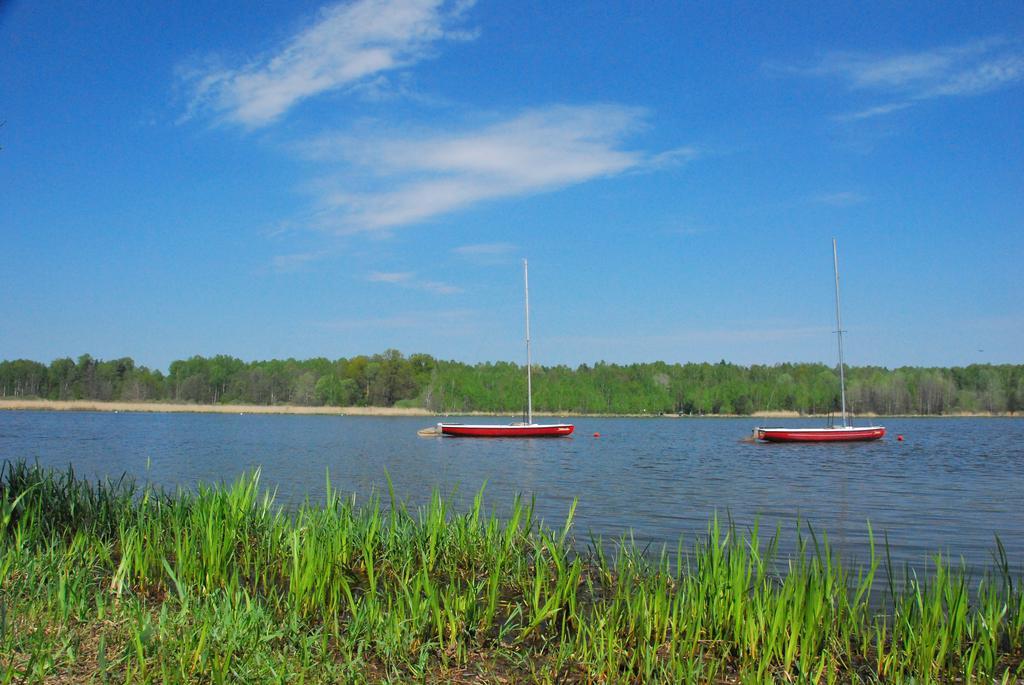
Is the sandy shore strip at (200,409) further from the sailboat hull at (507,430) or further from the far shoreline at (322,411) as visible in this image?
the sailboat hull at (507,430)

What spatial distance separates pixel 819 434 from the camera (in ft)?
165

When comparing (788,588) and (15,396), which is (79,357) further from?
(788,588)

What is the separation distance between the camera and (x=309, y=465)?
32.2 metres

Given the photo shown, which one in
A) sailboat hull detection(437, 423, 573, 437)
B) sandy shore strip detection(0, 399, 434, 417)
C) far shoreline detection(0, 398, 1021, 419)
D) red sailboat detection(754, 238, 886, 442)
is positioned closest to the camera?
red sailboat detection(754, 238, 886, 442)

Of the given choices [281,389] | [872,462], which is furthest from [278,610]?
[281,389]

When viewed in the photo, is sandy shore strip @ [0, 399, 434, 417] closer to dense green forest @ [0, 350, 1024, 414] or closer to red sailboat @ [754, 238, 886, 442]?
dense green forest @ [0, 350, 1024, 414]

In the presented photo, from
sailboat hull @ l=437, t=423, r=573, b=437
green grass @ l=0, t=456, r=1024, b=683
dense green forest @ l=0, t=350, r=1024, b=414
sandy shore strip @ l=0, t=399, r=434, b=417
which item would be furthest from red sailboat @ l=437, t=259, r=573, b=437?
dense green forest @ l=0, t=350, r=1024, b=414

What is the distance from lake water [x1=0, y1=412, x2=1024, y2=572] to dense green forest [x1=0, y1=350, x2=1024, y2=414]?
85.4 meters

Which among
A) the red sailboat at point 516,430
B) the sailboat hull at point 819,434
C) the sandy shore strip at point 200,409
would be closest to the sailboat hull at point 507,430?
the red sailboat at point 516,430

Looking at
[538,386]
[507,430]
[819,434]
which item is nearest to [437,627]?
[819,434]

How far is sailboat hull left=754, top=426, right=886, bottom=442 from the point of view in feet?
165

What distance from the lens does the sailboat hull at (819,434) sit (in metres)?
50.2

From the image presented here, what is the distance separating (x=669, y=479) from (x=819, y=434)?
26014mm

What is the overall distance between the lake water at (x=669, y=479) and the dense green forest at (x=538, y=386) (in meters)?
85.4
